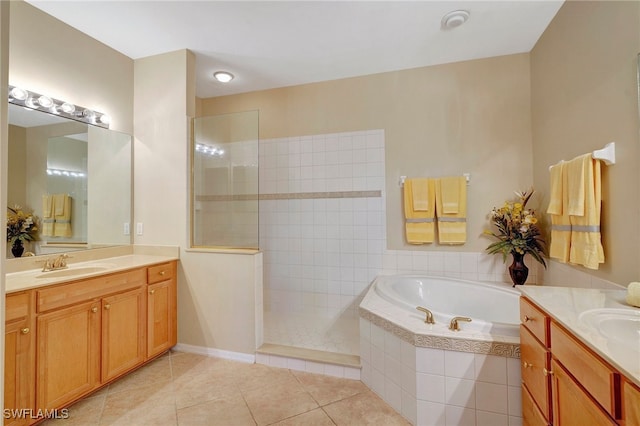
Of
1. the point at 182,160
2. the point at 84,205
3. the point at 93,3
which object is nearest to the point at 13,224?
the point at 84,205

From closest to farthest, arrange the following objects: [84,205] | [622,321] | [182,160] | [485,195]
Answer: [622,321] < [84,205] < [182,160] < [485,195]

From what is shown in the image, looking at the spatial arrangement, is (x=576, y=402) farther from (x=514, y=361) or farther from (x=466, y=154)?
(x=466, y=154)

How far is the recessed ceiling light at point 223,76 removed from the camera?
2.93m

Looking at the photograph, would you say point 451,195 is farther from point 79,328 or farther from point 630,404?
point 79,328

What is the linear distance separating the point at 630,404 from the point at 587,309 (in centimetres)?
52

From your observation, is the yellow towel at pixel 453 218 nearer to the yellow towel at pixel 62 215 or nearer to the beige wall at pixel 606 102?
the beige wall at pixel 606 102

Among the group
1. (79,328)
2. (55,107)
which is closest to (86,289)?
(79,328)

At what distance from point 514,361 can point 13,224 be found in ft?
10.4

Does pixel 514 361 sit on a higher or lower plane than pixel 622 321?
lower

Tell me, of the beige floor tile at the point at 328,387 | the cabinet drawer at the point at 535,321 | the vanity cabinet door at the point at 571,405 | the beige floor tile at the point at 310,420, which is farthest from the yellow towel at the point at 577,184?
the beige floor tile at the point at 310,420

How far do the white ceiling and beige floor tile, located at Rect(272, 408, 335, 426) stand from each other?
106 inches

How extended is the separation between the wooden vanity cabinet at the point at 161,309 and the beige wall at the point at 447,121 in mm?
2066

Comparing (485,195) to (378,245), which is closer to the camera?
(485,195)

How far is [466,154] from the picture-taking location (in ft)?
9.00
